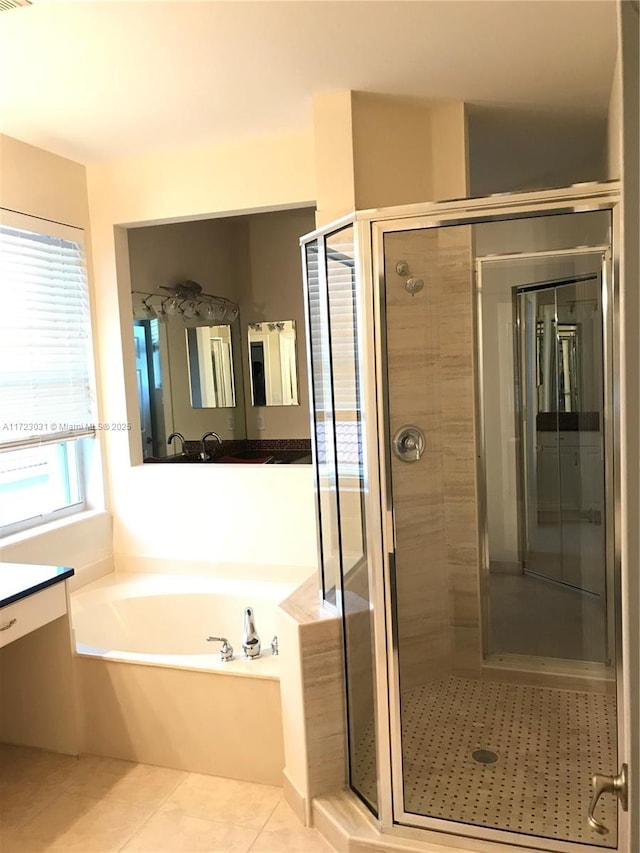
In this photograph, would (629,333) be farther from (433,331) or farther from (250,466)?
(250,466)

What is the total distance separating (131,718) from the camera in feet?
9.41

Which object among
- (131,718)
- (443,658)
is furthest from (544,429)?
(131,718)

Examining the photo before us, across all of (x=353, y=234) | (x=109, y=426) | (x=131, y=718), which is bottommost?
(x=131, y=718)

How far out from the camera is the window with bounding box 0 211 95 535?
10.8 feet

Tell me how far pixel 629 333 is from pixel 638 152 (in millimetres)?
197

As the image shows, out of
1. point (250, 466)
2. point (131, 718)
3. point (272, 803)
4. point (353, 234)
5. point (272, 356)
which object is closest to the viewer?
point (353, 234)

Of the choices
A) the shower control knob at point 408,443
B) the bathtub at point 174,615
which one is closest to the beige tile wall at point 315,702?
the shower control knob at point 408,443

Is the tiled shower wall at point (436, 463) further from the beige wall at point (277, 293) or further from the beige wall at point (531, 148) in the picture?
the beige wall at point (277, 293)

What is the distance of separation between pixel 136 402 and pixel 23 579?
1417mm

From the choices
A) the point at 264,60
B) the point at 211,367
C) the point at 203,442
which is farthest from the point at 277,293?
the point at 264,60

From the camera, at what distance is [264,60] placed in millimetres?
2537

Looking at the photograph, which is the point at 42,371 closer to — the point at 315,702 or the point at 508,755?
the point at 315,702

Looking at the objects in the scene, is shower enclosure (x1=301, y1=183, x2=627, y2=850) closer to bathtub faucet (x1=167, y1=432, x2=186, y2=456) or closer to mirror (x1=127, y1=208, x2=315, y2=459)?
mirror (x1=127, y1=208, x2=315, y2=459)

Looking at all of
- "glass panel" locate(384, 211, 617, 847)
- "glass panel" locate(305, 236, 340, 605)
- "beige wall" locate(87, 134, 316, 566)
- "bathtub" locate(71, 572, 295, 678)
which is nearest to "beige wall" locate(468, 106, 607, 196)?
"glass panel" locate(384, 211, 617, 847)
